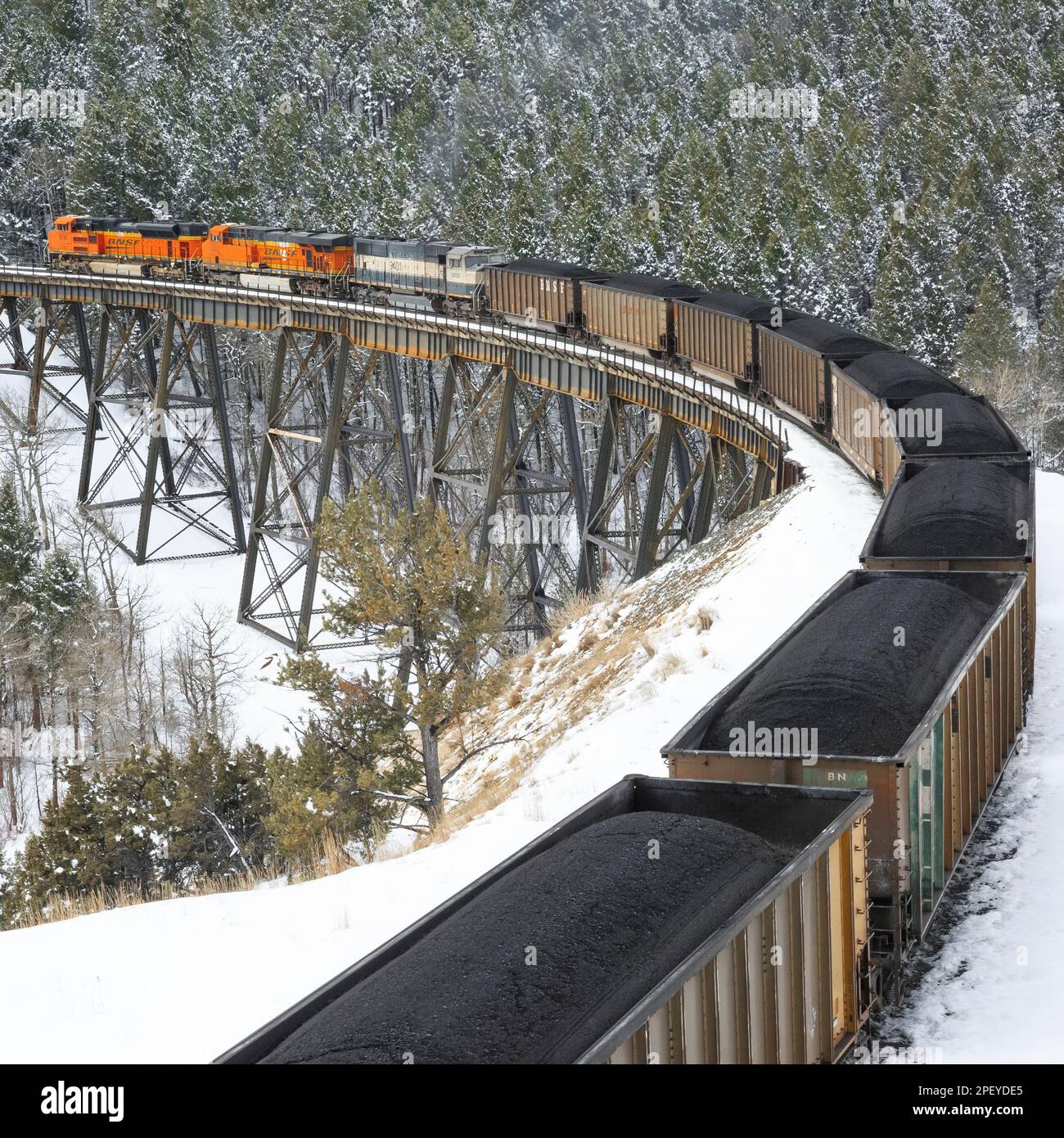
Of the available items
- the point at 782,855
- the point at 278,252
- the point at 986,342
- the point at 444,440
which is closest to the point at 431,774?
the point at 782,855

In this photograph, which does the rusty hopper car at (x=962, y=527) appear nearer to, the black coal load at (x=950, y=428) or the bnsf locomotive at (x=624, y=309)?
the black coal load at (x=950, y=428)

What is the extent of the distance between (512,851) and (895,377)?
39.2ft

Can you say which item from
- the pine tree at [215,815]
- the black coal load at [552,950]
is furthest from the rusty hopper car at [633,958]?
the pine tree at [215,815]

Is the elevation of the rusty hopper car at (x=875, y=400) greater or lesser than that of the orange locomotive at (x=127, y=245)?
lesser

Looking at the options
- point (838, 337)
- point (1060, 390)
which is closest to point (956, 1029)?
point (838, 337)

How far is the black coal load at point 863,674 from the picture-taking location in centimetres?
764

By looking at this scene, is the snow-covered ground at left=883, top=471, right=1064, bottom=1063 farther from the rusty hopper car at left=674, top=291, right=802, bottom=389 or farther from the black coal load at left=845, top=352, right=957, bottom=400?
the rusty hopper car at left=674, top=291, right=802, bottom=389

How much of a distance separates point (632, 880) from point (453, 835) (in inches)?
230

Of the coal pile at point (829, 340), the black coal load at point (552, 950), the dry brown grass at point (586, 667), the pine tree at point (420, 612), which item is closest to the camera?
the black coal load at point (552, 950)

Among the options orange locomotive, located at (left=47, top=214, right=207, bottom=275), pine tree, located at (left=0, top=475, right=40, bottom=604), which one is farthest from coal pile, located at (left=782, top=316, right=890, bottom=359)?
pine tree, located at (left=0, top=475, right=40, bottom=604)

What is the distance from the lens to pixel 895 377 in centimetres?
1955
